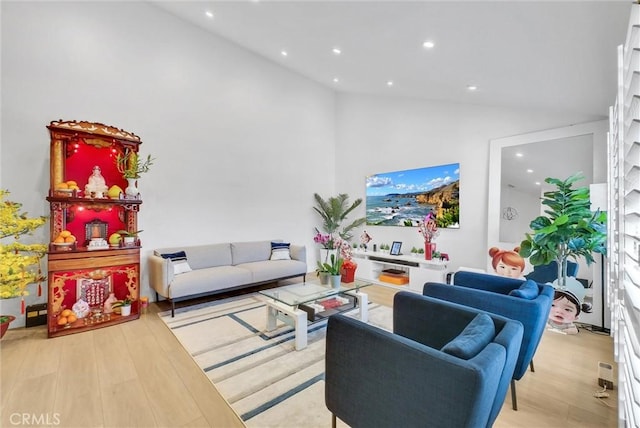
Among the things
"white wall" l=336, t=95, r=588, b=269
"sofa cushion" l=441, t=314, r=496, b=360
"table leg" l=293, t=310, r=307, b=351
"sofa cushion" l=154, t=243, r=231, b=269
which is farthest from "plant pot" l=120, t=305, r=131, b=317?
"white wall" l=336, t=95, r=588, b=269

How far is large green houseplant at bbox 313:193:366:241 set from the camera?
6.12 meters

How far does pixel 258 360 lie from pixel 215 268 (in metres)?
2.12

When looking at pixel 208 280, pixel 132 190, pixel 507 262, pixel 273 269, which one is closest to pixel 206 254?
pixel 208 280

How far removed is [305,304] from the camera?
3.13 meters

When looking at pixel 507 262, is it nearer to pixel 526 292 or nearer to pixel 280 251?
pixel 526 292

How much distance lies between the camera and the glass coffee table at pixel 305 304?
2.74 meters

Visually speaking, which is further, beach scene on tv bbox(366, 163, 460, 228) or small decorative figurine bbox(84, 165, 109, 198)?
beach scene on tv bbox(366, 163, 460, 228)

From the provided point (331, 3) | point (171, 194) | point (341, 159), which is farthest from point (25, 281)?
point (341, 159)

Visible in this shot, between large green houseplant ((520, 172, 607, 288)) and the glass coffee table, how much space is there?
6.74 ft

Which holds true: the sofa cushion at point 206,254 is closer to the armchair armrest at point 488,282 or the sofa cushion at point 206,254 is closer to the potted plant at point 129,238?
the potted plant at point 129,238

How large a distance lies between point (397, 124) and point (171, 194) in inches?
165

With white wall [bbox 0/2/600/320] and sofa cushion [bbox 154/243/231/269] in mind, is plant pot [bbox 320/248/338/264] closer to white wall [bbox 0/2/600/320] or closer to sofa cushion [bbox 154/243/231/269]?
white wall [bbox 0/2/600/320]

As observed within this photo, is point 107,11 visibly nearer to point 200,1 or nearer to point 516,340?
point 200,1

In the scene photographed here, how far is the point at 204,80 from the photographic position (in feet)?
15.4
